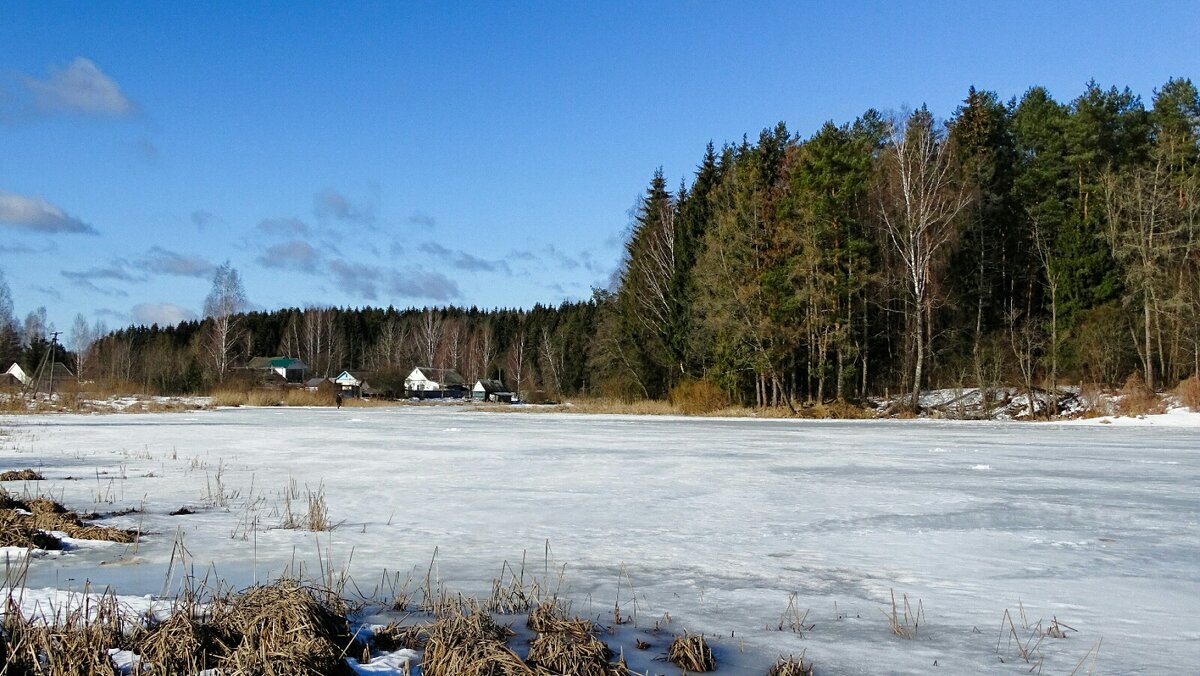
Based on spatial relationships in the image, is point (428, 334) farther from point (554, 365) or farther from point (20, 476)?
point (20, 476)

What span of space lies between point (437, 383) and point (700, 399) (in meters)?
64.9

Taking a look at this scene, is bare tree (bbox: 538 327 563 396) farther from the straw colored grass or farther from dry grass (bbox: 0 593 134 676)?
dry grass (bbox: 0 593 134 676)

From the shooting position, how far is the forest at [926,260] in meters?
33.5

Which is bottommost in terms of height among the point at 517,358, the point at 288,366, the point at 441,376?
the point at 441,376

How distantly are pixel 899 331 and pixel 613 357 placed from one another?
14995 millimetres

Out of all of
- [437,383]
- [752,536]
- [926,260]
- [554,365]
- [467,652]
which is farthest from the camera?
[437,383]

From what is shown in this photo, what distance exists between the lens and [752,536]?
7379mm

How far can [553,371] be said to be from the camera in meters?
77.7

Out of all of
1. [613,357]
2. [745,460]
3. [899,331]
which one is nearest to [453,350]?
[613,357]

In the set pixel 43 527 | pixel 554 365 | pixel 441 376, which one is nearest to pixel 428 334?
pixel 441 376

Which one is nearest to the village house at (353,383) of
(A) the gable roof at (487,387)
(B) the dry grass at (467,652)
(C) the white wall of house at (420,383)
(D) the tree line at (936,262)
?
(C) the white wall of house at (420,383)

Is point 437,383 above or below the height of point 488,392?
above

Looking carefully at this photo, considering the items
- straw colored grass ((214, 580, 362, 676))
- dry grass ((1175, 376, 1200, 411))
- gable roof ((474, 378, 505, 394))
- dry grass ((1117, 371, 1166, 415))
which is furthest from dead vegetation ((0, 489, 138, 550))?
gable roof ((474, 378, 505, 394))

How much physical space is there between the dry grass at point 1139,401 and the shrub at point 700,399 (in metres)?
15.4
